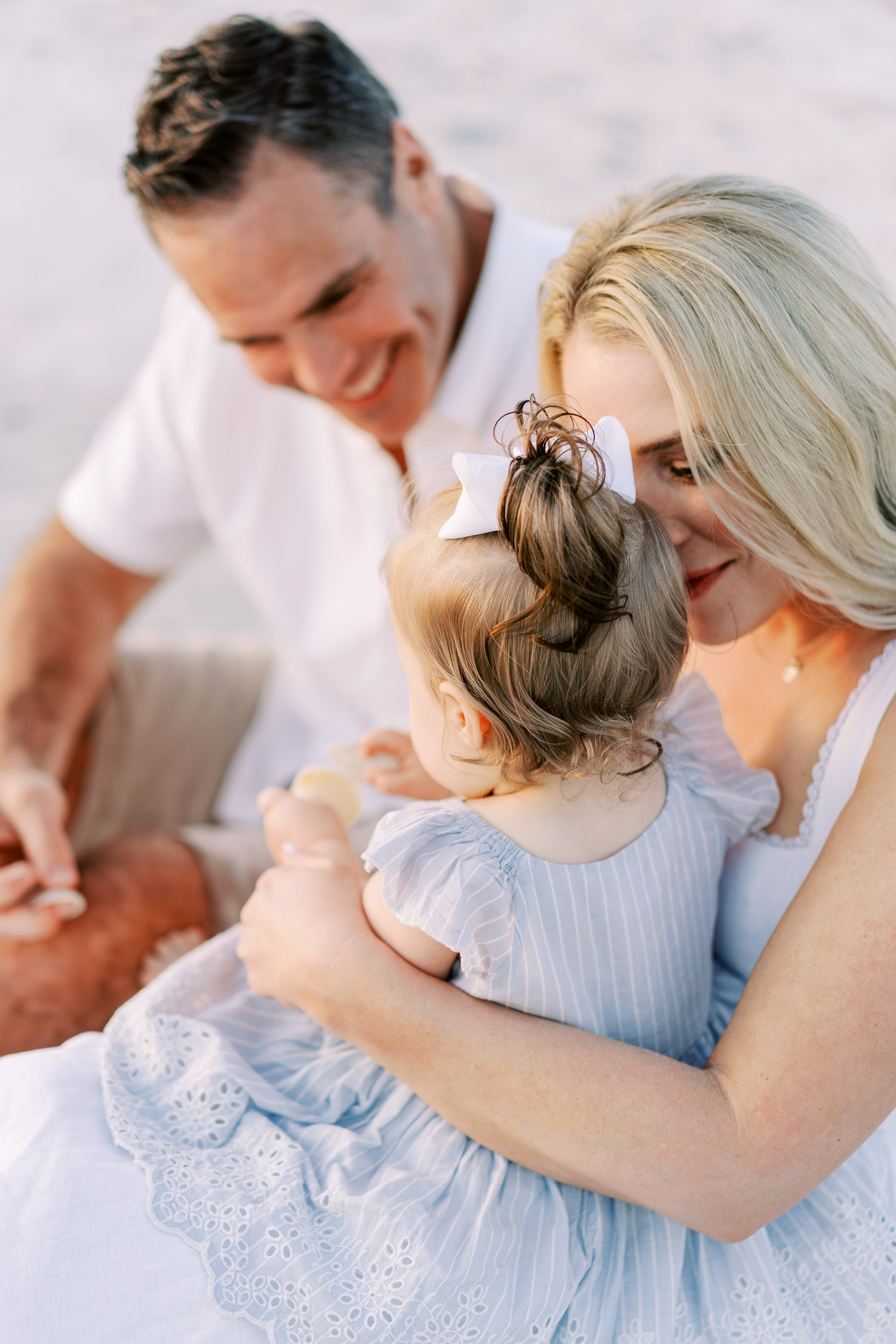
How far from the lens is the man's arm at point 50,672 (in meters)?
1.91

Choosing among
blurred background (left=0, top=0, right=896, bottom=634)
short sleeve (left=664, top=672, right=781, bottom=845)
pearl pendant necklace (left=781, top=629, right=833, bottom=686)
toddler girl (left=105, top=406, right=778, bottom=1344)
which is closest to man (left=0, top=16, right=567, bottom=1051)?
toddler girl (left=105, top=406, right=778, bottom=1344)

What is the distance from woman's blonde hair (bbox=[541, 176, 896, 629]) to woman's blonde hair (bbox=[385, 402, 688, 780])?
131 millimetres

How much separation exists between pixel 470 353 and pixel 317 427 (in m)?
0.37

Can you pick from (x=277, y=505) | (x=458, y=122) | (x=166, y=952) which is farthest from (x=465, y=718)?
(x=458, y=122)

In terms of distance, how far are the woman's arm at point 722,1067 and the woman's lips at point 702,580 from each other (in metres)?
0.25

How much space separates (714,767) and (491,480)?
1.60 feet

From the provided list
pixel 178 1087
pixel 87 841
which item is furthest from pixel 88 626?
pixel 178 1087

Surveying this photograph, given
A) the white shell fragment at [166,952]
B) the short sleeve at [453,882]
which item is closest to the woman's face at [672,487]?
the short sleeve at [453,882]

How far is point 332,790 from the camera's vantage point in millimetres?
1744

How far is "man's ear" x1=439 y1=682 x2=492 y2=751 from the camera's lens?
1105 millimetres

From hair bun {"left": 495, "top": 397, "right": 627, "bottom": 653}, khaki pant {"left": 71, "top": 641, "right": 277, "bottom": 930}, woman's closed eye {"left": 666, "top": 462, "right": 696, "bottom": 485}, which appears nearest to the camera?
hair bun {"left": 495, "top": 397, "right": 627, "bottom": 653}

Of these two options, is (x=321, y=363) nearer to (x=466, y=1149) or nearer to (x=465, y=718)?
(x=465, y=718)

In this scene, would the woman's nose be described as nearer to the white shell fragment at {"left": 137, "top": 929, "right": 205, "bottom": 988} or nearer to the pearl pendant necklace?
A: the pearl pendant necklace

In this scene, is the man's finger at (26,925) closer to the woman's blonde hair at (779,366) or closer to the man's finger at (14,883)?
the man's finger at (14,883)
